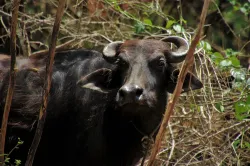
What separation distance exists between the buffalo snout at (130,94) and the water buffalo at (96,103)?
124mm

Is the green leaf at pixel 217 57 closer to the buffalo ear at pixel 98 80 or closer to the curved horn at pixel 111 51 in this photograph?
the curved horn at pixel 111 51

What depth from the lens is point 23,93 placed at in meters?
6.81

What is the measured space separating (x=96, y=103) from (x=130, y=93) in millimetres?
976

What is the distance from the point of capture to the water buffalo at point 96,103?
20.4ft

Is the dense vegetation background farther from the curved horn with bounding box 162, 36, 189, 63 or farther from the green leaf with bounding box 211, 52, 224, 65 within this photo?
the curved horn with bounding box 162, 36, 189, 63

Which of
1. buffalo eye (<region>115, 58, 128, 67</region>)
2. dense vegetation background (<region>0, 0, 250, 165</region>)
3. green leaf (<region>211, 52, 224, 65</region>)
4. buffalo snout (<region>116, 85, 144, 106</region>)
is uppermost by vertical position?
buffalo eye (<region>115, 58, 128, 67</region>)

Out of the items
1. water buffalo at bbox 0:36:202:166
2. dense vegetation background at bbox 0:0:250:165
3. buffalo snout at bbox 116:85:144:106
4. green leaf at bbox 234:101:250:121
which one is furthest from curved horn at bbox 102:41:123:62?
green leaf at bbox 234:101:250:121

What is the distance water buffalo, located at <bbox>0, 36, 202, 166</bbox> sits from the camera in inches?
245

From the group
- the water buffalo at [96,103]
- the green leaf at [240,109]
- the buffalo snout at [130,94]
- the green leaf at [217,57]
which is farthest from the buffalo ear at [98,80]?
the green leaf at [217,57]

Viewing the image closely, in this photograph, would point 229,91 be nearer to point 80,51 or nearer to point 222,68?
point 222,68

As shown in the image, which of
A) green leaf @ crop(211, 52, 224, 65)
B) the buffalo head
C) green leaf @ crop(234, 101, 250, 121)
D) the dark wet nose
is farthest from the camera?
green leaf @ crop(211, 52, 224, 65)

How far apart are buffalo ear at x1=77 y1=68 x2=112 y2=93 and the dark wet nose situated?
660mm

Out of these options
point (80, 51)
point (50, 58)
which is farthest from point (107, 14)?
point (50, 58)

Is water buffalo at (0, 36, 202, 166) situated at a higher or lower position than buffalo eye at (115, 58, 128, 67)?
lower
